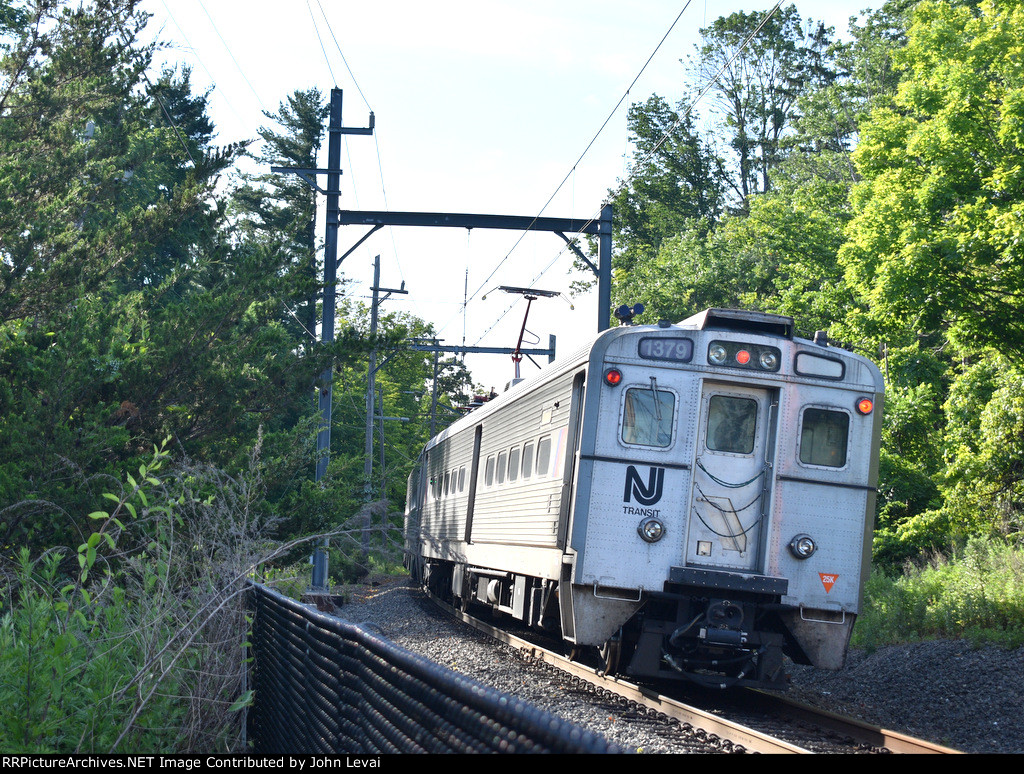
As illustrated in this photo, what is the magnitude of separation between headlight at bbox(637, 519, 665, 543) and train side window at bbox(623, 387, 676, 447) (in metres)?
0.72

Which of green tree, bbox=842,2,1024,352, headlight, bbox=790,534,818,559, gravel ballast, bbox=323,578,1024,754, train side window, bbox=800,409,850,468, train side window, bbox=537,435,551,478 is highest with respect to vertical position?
green tree, bbox=842,2,1024,352

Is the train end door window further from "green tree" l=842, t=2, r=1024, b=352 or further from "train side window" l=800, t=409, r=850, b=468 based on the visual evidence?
"green tree" l=842, t=2, r=1024, b=352

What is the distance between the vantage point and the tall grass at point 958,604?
11.5 meters

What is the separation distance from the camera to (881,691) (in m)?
10.4

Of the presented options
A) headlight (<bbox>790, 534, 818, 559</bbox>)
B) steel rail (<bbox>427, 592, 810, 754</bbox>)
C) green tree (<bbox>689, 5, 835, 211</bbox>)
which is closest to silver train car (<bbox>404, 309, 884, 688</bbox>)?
headlight (<bbox>790, 534, 818, 559</bbox>)

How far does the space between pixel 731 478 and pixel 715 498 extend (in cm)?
24

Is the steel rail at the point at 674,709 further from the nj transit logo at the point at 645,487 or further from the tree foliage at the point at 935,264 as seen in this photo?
the tree foliage at the point at 935,264

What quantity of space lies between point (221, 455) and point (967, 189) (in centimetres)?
1278

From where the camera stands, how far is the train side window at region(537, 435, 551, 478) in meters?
10.2

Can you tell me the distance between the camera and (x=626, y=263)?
47.9 m

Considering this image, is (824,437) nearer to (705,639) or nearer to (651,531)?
(651,531)

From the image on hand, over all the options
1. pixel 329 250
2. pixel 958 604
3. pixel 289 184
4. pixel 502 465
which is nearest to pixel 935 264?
pixel 958 604

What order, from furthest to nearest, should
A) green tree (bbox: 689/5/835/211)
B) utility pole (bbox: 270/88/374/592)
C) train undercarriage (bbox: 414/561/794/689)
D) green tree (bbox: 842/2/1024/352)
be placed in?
1. green tree (bbox: 689/5/835/211)
2. utility pole (bbox: 270/88/374/592)
3. green tree (bbox: 842/2/1024/352)
4. train undercarriage (bbox: 414/561/794/689)
